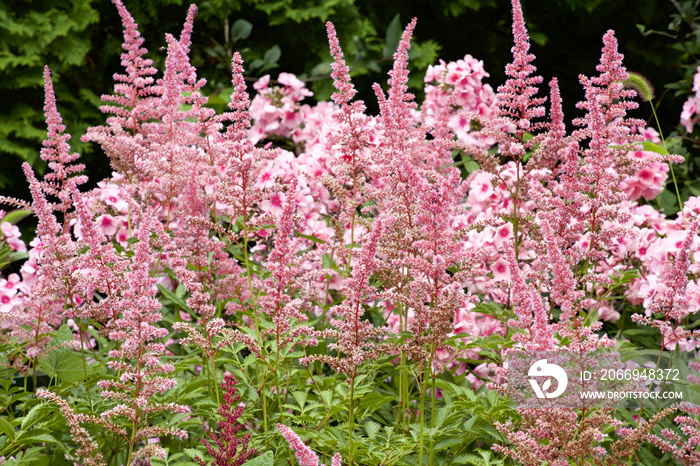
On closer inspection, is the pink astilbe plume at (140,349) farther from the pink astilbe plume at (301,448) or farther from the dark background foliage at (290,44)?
the dark background foliage at (290,44)

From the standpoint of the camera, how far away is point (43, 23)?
23.9 ft

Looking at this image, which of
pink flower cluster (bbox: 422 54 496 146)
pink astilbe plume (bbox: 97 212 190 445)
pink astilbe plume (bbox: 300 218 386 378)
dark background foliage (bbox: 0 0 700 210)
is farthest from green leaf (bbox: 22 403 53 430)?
Answer: dark background foliage (bbox: 0 0 700 210)

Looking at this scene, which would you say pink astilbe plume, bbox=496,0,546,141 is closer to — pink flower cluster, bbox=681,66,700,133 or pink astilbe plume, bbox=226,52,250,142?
pink astilbe plume, bbox=226,52,250,142

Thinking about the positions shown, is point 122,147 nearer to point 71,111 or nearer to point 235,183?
→ point 235,183

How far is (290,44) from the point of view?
27.4 ft

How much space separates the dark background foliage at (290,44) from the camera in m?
7.12

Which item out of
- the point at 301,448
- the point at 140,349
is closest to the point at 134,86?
the point at 140,349

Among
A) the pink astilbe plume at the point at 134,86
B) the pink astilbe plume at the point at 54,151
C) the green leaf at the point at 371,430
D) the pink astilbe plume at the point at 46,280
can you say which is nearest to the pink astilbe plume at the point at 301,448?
the green leaf at the point at 371,430

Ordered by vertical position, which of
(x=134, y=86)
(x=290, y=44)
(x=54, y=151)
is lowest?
(x=54, y=151)

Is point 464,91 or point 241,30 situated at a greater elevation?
point 241,30

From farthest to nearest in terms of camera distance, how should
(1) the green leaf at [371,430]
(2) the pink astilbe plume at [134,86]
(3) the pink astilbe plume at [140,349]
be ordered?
(2) the pink astilbe plume at [134,86] → (1) the green leaf at [371,430] → (3) the pink astilbe plume at [140,349]

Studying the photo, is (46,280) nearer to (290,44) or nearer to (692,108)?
(692,108)

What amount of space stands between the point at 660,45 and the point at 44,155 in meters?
7.45

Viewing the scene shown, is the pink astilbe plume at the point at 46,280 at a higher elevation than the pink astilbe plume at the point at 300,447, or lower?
higher
